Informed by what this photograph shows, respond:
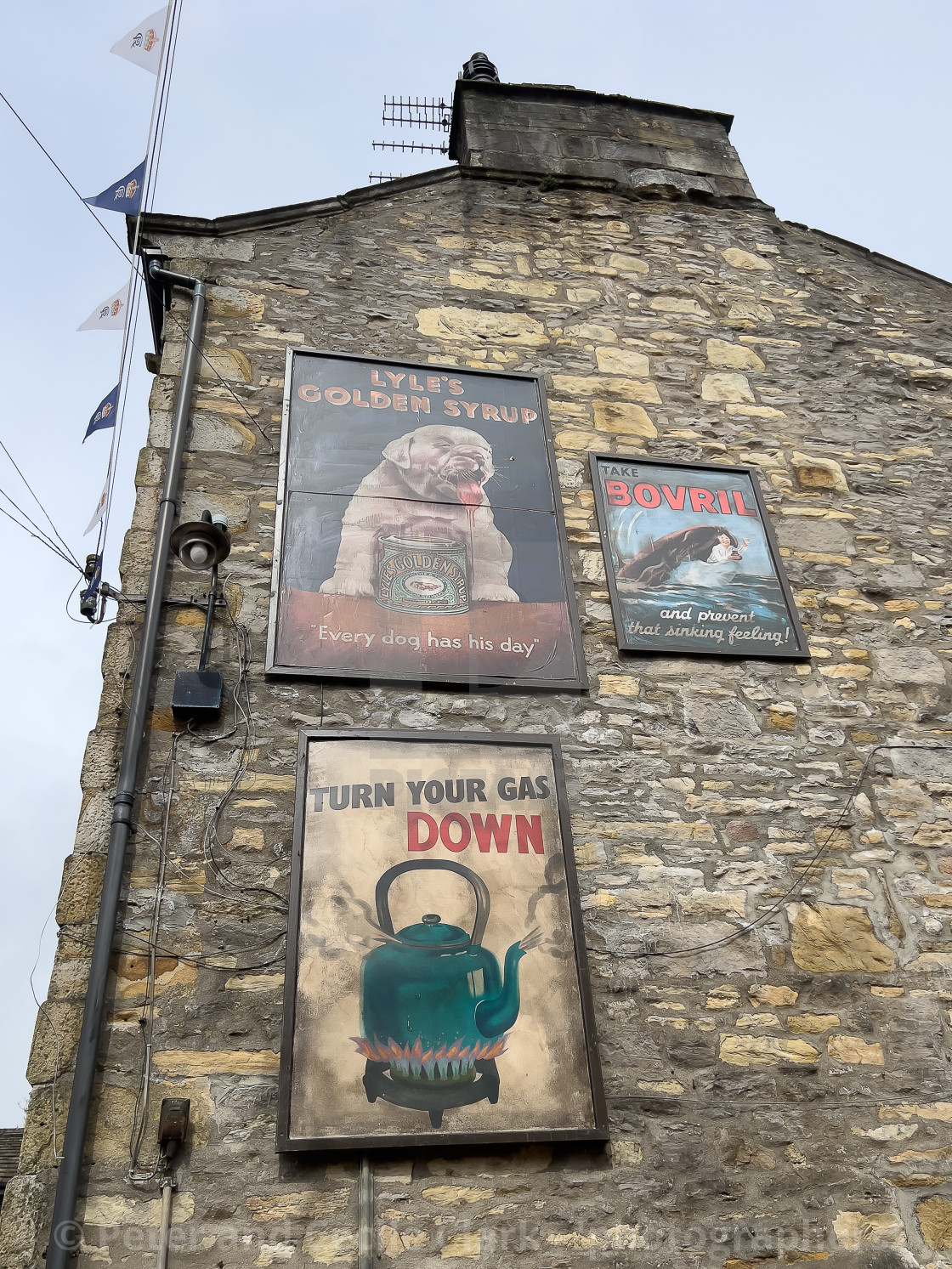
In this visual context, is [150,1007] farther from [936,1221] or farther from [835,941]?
[936,1221]

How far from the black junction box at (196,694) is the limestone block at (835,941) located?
6.89 ft

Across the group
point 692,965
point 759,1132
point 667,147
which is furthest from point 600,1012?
point 667,147

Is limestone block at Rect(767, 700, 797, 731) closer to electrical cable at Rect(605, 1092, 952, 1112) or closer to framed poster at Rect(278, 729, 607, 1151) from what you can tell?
framed poster at Rect(278, 729, 607, 1151)

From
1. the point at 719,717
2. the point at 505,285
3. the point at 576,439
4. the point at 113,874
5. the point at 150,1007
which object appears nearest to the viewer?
the point at 150,1007

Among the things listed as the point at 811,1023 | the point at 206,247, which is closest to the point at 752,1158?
the point at 811,1023

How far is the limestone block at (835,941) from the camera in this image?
329 centimetres

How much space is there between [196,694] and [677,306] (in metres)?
3.34

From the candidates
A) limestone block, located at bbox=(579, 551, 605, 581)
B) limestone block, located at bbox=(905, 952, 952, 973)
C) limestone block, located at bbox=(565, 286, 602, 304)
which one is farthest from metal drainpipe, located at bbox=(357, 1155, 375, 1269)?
limestone block, located at bbox=(565, 286, 602, 304)

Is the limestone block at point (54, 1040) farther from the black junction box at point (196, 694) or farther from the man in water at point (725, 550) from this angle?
the man in water at point (725, 550)

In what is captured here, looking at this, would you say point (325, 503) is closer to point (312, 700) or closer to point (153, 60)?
point (312, 700)

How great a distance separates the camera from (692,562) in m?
4.16

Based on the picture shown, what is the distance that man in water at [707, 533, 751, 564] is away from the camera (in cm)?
419

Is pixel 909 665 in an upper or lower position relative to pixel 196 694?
upper

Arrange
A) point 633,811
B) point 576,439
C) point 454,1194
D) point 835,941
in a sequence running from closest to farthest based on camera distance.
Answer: point 454,1194 < point 835,941 < point 633,811 < point 576,439
